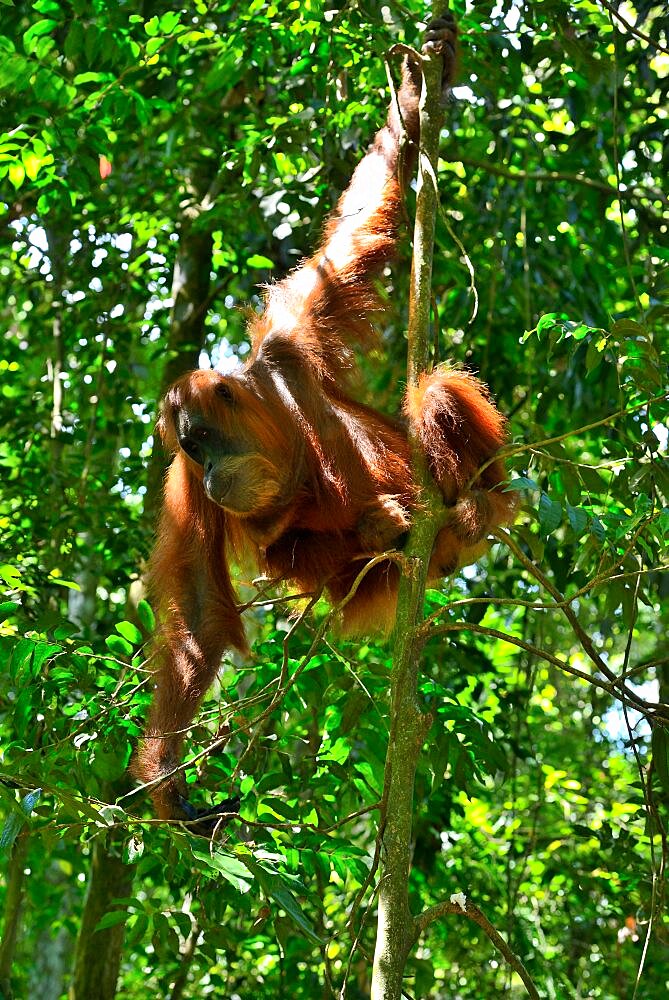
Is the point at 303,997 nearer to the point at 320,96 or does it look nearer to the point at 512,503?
the point at 512,503

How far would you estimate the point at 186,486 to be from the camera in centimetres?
389

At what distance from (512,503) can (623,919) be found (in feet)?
8.90

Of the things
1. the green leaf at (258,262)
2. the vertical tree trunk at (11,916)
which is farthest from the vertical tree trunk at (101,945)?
the green leaf at (258,262)

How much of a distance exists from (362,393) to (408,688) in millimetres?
1759

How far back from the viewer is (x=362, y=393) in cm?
412

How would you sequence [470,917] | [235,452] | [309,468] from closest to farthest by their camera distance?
[470,917] < [235,452] < [309,468]

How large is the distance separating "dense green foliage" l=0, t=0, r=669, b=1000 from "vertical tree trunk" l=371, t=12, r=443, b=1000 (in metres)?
0.12

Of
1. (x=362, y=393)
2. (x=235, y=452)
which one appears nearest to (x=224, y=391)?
(x=235, y=452)

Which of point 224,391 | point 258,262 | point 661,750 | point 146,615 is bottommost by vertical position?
point 661,750

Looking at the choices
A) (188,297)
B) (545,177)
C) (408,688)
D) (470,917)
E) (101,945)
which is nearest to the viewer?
(470,917)

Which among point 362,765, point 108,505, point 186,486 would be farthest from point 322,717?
point 108,505

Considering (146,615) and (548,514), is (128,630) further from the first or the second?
(548,514)

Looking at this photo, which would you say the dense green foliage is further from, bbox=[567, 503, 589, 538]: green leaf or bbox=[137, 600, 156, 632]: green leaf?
bbox=[567, 503, 589, 538]: green leaf

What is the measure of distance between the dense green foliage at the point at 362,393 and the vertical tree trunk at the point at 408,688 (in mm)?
122
